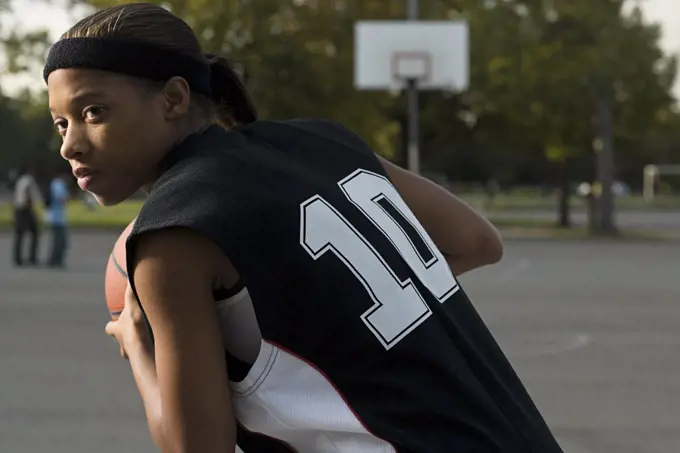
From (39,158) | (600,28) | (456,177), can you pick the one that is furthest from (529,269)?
(39,158)

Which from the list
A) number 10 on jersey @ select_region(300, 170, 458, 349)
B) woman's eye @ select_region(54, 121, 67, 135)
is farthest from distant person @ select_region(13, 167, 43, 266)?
number 10 on jersey @ select_region(300, 170, 458, 349)

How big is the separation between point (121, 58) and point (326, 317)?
1.49ft

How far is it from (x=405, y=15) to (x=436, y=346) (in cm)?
2953

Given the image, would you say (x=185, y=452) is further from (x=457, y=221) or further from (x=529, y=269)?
(x=529, y=269)

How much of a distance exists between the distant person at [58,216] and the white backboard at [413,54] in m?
7.50

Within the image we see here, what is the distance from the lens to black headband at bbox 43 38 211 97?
147cm

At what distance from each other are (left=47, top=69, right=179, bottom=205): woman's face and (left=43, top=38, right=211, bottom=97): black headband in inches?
0.5

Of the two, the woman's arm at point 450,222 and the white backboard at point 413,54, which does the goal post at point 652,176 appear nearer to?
the white backboard at point 413,54

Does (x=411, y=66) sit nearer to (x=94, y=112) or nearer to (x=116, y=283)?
(x=116, y=283)

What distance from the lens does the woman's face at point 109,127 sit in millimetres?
1486

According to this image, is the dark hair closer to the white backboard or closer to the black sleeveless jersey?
the black sleeveless jersey

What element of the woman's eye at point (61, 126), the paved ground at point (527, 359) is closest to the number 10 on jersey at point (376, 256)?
the woman's eye at point (61, 126)

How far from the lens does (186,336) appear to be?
4.53 feet

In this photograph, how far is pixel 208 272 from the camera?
1384mm
